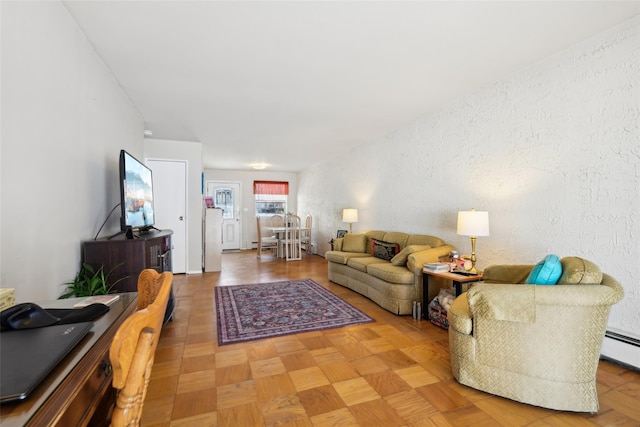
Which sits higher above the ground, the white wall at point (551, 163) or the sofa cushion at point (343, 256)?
the white wall at point (551, 163)

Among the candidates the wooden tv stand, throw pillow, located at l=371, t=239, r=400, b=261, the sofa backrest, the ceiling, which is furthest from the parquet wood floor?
the ceiling

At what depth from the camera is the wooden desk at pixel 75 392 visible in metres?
0.54

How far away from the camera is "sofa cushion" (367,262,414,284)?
3.19 meters

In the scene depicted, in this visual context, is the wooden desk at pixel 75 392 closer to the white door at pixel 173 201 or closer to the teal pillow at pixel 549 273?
the teal pillow at pixel 549 273

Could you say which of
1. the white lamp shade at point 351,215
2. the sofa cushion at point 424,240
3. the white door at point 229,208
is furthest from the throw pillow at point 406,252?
the white door at point 229,208

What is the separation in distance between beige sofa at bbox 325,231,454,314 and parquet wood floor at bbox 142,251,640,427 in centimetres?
38

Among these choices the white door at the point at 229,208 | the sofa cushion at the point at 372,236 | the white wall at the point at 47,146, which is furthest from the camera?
the white door at the point at 229,208

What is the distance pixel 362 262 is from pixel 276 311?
1320 millimetres

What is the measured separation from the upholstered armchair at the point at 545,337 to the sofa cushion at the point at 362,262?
6.62 feet

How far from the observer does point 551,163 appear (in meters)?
2.52

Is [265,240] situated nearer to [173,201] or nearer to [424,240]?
[173,201]

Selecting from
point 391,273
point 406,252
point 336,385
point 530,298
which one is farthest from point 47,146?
point 406,252

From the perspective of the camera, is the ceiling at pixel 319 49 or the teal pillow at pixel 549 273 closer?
the teal pillow at pixel 549 273

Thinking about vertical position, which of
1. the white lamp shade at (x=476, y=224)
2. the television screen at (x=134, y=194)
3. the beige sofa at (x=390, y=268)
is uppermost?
the television screen at (x=134, y=194)
